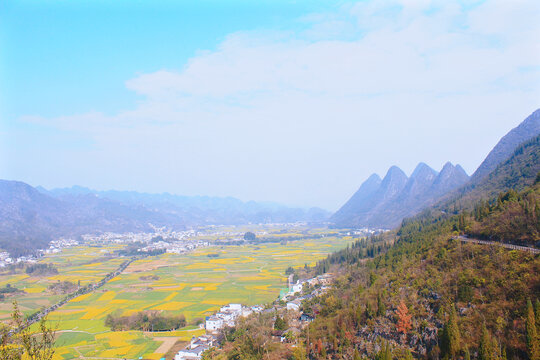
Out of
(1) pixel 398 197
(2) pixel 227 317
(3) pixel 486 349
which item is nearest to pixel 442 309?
(3) pixel 486 349

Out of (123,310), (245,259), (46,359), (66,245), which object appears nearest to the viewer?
(46,359)

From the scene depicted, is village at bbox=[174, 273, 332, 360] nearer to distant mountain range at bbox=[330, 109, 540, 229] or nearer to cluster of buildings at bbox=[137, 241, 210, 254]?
distant mountain range at bbox=[330, 109, 540, 229]

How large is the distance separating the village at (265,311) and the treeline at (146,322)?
251cm

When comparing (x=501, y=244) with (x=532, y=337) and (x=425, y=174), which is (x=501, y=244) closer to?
(x=532, y=337)

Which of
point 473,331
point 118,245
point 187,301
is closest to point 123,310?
point 187,301

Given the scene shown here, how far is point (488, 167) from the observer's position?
68.4m

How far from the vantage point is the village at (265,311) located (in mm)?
22172

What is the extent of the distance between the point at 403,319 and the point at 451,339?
9.73 feet

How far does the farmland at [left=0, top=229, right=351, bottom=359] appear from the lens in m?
26.4

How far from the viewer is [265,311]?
92.2ft

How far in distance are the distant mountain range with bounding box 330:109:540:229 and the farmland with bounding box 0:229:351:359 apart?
26.4m

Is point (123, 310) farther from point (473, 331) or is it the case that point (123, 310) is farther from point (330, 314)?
point (473, 331)

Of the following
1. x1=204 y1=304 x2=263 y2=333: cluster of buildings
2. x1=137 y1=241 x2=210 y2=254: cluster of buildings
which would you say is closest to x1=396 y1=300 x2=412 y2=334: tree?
x1=204 y1=304 x2=263 y2=333: cluster of buildings

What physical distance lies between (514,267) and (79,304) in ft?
121
